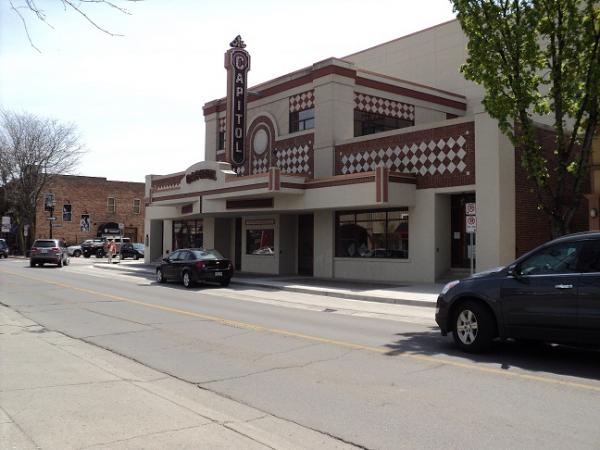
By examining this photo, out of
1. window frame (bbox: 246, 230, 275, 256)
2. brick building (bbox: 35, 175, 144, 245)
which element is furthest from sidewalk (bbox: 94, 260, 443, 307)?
brick building (bbox: 35, 175, 144, 245)

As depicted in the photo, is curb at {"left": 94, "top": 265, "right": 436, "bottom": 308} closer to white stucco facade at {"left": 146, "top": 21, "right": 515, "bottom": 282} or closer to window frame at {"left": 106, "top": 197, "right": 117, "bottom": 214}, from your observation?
white stucco facade at {"left": 146, "top": 21, "right": 515, "bottom": 282}

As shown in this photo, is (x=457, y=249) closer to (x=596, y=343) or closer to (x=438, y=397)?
(x=596, y=343)

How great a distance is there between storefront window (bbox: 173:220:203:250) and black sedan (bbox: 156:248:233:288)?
11.0 meters

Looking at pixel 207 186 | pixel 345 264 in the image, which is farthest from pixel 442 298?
pixel 207 186

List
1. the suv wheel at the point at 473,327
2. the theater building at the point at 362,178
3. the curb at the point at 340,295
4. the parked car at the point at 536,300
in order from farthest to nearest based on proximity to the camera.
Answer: the theater building at the point at 362,178, the curb at the point at 340,295, the suv wheel at the point at 473,327, the parked car at the point at 536,300

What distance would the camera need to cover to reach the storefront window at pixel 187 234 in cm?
3362

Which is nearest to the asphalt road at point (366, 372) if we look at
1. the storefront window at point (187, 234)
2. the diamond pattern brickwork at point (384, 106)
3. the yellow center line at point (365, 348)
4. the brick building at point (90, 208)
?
the yellow center line at point (365, 348)

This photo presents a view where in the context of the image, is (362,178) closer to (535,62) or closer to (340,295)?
(340,295)

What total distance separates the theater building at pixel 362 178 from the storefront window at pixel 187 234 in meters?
0.12

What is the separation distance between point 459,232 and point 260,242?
431 inches

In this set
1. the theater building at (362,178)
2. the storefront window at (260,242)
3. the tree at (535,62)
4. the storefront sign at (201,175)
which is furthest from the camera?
the storefront window at (260,242)

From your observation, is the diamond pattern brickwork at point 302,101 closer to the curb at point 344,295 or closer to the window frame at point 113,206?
the curb at point 344,295

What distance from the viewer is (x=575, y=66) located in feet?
40.5

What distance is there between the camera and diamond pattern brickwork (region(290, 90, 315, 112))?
26.2 m
